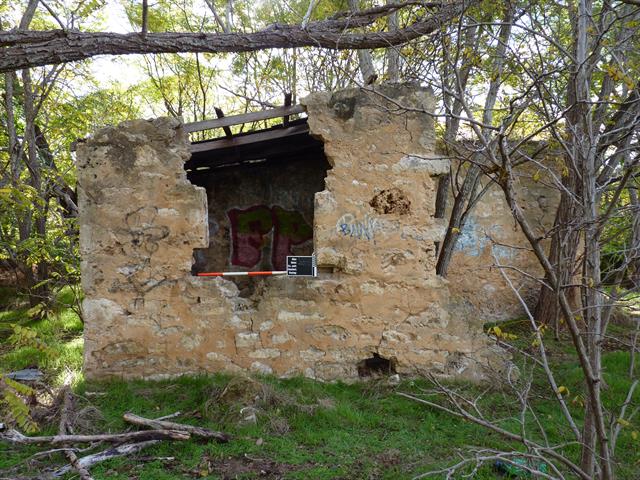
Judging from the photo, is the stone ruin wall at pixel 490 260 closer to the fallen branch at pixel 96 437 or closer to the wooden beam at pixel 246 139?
the wooden beam at pixel 246 139

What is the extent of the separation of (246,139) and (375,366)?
262cm

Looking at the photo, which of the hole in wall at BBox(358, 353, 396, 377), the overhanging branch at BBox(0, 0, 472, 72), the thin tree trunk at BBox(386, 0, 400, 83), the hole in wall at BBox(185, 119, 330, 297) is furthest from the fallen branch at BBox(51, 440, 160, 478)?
the thin tree trunk at BBox(386, 0, 400, 83)

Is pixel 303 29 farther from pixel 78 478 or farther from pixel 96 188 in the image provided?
pixel 78 478

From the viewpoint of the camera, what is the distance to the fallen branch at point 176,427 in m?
3.24

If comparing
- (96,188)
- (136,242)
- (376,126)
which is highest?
(376,126)

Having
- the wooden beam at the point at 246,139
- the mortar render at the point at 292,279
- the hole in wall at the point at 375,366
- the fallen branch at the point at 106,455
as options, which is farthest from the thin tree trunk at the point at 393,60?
the fallen branch at the point at 106,455

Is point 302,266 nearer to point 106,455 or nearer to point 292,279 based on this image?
point 292,279

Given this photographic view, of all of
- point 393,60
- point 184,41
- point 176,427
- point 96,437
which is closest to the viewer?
point 96,437

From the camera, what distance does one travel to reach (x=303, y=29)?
4242mm

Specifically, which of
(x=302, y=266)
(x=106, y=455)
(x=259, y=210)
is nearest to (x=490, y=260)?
(x=259, y=210)

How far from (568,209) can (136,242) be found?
4.66m

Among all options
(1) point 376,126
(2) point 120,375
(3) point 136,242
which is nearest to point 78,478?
(2) point 120,375

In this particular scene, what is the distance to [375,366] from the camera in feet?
14.4

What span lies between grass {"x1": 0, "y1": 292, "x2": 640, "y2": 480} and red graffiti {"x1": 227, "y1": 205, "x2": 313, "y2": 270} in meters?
2.52
